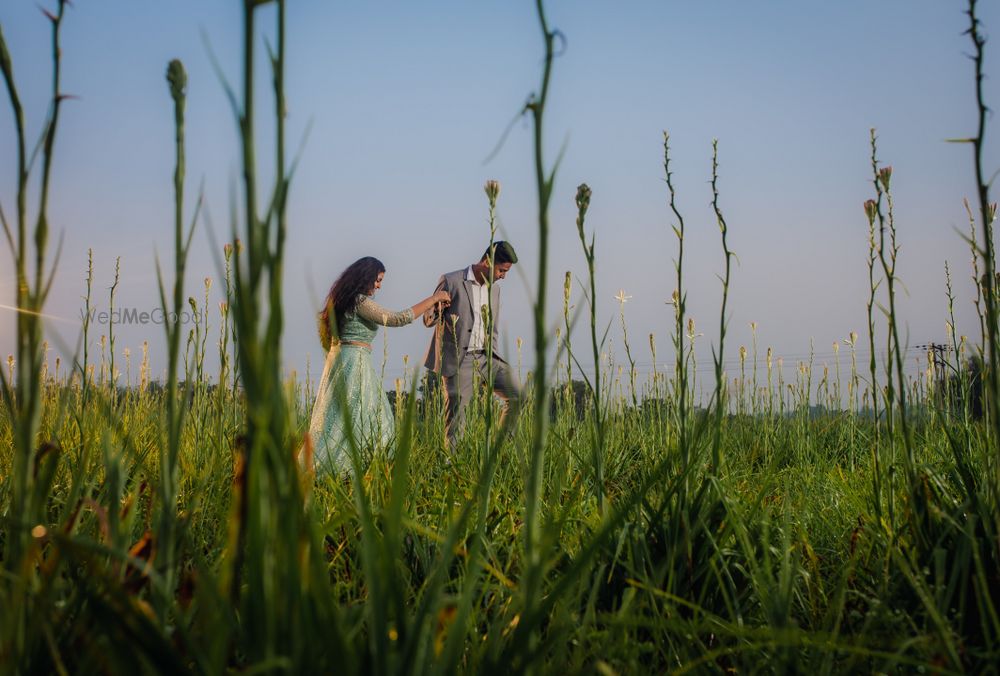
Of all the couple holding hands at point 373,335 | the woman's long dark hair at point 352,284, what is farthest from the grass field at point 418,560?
the woman's long dark hair at point 352,284

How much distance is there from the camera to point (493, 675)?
2.56 ft

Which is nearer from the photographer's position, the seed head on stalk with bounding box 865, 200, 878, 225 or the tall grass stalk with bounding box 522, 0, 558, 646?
the tall grass stalk with bounding box 522, 0, 558, 646

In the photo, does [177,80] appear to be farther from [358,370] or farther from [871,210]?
[358,370]

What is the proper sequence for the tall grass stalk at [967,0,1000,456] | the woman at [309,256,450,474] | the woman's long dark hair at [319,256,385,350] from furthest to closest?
1. the woman's long dark hair at [319,256,385,350]
2. the woman at [309,256,450,474]
3. the tall grass stalk at [967,0,1000,456]

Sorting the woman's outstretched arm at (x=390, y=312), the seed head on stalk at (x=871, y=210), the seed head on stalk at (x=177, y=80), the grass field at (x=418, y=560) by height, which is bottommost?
the grass field at (x=418, y=560)

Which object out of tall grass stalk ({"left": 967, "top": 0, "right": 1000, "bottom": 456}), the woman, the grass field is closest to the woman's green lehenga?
the woman

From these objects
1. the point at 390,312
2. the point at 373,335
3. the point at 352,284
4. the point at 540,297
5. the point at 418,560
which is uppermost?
the point at 352,284

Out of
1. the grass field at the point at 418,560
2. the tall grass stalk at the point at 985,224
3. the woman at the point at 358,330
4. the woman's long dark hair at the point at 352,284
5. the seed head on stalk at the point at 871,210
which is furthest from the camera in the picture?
the woman's long dark hair at the point at 352,284

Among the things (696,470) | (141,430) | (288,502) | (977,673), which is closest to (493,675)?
(288,502)

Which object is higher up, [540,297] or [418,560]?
[540,297]

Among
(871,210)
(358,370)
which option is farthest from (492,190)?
(358,370)

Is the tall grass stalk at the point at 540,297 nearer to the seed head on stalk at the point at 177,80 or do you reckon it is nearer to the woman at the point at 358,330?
the seed head on stalk at the point at 177,80

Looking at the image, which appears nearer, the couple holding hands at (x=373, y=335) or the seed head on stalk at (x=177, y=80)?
the seed head on stalk at (x=177, y=80)

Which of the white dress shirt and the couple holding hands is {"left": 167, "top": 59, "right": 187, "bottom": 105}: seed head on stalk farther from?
the white dress shirt
